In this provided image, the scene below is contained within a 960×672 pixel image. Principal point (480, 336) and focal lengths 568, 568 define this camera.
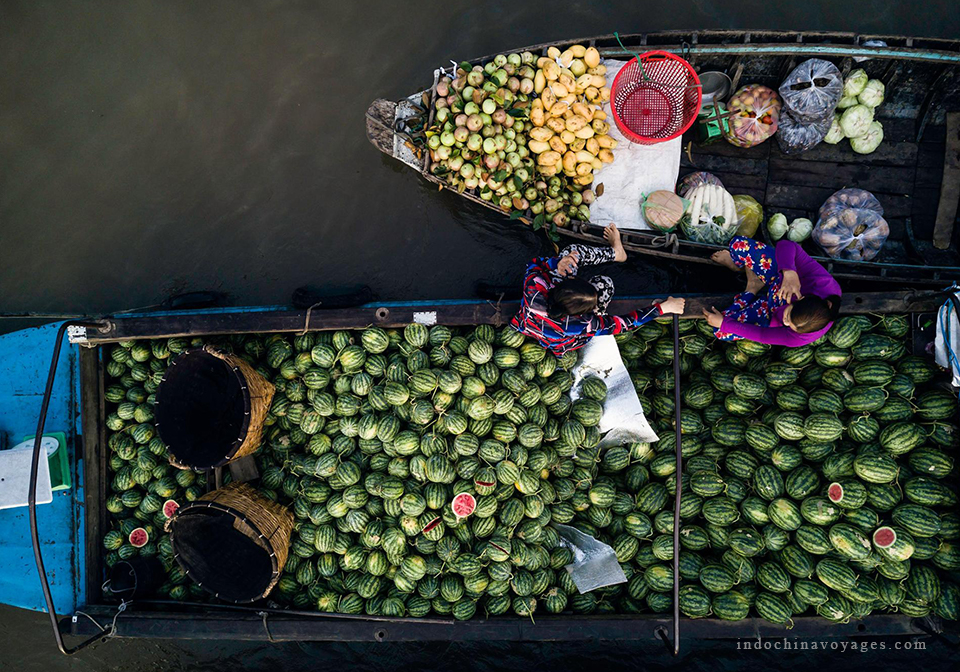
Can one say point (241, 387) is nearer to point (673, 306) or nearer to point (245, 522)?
point (245, 522)

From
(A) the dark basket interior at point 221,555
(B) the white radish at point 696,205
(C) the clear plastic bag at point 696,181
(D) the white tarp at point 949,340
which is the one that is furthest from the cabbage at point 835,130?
(A) the dark basket interior at point 221,555

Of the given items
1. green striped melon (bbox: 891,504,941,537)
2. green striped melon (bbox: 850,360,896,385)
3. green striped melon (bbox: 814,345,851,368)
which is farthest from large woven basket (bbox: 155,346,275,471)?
Result: green striped melon (bbox: 891,504,941,537)

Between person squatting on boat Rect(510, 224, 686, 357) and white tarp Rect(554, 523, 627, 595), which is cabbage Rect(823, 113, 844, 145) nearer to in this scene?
person squatting on boat Rect(510, 224, 686, 357)

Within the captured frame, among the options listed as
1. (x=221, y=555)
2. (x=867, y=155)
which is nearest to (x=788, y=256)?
(x=867, y=155)

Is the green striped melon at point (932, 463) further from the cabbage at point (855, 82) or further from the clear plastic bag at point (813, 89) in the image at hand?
the cabbage at point (855, 82)

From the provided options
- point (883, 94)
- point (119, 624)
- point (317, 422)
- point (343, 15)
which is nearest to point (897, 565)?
point (883, 94)
